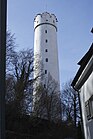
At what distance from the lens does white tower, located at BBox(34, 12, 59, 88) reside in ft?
144

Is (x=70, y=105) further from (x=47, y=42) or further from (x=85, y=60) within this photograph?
(x=85, y=60)

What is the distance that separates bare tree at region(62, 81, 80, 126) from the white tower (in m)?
6.24

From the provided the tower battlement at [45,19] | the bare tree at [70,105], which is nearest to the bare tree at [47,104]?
the bare tree at [70,105]

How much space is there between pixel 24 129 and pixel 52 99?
9177mm

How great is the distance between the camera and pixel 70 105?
34.3 m

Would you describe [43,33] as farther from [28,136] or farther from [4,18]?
[4,18]

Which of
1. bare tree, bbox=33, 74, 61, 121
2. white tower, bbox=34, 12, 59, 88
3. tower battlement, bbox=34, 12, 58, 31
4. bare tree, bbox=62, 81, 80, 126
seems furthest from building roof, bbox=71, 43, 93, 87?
tower battlement, bbox=34, 12, 58, 31

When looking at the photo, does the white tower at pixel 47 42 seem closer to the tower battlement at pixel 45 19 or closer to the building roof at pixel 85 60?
the tower battlement at pixel 45 19

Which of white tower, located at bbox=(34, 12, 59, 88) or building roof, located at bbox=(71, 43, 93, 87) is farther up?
white tower, located at bbox=(34, 12, 59, 88)

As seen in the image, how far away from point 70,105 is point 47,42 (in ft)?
54.7

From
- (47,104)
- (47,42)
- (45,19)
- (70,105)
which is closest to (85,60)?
(47,104)

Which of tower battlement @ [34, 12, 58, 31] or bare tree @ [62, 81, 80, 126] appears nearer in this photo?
bare tree @ [62, 81, 80, 126]

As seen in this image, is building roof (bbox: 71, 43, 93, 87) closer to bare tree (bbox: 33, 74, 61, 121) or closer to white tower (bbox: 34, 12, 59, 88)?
bare tree (bbox: 33, 74, 61, 121)

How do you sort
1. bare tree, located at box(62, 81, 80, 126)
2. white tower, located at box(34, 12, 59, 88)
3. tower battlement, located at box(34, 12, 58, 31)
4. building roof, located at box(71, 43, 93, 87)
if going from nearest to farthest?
building roof, located at box(71, 43, 93, 87) → bare tree, located at box(62, 81, 80, 126) → white tower, located at box(34, 12, 59, 88) → tower battlement, located at box(34, 12, 58, 31)
